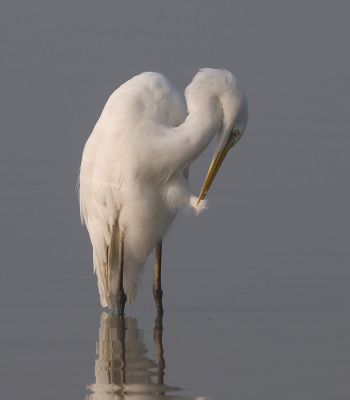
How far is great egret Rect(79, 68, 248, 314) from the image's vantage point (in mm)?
7129

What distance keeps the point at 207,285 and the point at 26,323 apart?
1707mm

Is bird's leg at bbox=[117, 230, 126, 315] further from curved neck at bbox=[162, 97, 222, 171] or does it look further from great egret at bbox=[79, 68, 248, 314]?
curved neck at bbox=[162, 97, 222, 171]

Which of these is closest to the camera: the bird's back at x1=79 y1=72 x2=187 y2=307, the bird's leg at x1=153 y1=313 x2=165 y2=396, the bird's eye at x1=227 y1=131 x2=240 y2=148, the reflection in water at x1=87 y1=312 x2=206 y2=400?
the reflection in water at x1=87 y1=312 x2=206 y2=400

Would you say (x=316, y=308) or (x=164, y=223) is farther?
(x=164, y=223)

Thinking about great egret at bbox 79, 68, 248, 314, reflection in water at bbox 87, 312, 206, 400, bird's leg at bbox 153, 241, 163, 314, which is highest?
great egret at bbox 79, 68, 248, 314

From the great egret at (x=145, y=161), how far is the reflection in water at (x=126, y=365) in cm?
46

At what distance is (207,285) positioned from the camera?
8.18 m

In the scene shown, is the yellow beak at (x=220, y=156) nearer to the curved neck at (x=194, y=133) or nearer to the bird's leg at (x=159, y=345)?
the curved neck at (x=194, y=133)

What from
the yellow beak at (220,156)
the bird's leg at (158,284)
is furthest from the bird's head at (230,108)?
the bird's leg at (158,284)

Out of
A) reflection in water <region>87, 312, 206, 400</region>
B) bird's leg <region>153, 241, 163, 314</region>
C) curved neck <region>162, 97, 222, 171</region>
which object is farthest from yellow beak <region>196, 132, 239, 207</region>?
reflection in water <region>87, 312, 206, 400</region>

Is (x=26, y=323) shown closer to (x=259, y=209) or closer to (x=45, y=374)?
(x=45, y=374)

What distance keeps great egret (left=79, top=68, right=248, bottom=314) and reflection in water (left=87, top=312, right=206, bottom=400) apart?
0.46 m

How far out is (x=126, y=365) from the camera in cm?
639

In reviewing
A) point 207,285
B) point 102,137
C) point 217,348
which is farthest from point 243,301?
point 102,137
